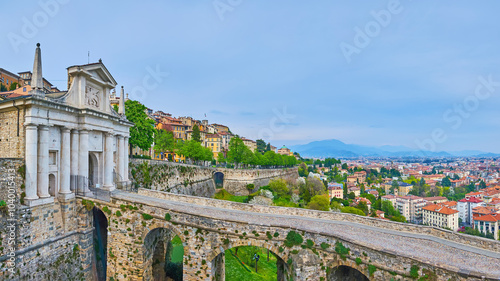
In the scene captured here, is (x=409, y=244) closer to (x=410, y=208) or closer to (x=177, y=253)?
(x=177, y=253)

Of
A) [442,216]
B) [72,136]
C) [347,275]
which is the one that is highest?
[72,136]

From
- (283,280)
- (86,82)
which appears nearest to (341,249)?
(283,280)

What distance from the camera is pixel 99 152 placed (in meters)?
22.1

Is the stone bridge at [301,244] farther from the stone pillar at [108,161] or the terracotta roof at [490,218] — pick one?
the terracotta roof at [490,218]

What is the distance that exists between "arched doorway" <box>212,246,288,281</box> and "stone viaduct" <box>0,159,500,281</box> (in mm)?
187

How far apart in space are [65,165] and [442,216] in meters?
107

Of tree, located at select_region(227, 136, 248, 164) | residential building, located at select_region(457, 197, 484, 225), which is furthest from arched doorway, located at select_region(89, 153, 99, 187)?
residential building, located at select_region(457, 197, 484, 225)

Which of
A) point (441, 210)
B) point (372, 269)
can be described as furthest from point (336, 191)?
point (372, 269)

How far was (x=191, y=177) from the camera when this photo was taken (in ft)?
153

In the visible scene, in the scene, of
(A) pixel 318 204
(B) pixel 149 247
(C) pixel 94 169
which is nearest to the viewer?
(B) pixel 149 247

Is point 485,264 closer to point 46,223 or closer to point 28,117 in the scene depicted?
point 46,223

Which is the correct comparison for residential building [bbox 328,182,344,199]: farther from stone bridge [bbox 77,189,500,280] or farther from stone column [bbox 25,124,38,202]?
stone column [bbox 25,124,38,202]

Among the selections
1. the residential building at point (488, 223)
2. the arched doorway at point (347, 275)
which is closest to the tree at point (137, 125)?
the arched doorway at point (347, 275)

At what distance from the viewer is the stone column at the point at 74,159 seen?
18.9 meters
